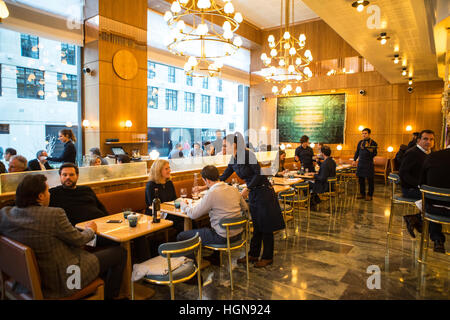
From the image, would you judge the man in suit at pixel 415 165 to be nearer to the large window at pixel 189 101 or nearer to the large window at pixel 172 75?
the large window at pixel 172 75

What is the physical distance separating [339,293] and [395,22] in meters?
4.32

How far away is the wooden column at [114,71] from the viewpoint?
7250 mm

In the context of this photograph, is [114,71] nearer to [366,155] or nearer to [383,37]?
[383,37]

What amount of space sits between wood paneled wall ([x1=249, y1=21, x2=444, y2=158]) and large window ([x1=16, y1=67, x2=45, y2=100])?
9.10 meters

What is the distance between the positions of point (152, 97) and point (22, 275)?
789cm

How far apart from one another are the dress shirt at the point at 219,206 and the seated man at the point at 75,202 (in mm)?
790

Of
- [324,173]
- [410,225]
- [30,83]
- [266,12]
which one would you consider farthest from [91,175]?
[266,12]

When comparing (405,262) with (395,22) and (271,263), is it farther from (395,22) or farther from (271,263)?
(395,22)

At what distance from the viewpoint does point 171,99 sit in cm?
1046

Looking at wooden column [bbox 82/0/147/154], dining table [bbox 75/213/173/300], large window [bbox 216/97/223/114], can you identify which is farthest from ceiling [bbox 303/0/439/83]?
large window [bbox 216/97/223/114]

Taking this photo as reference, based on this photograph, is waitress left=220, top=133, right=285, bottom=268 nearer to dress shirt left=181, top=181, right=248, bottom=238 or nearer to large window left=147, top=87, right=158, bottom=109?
dress shirt left=181, top=181, right=248, bottom=238

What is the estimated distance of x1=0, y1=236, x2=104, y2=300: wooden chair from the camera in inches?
81.9

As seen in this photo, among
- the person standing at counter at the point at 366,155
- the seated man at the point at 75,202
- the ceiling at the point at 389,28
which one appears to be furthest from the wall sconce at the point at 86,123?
the person standing at counter at the point at 366,155

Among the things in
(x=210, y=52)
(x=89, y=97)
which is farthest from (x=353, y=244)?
(x=210, y=52)
